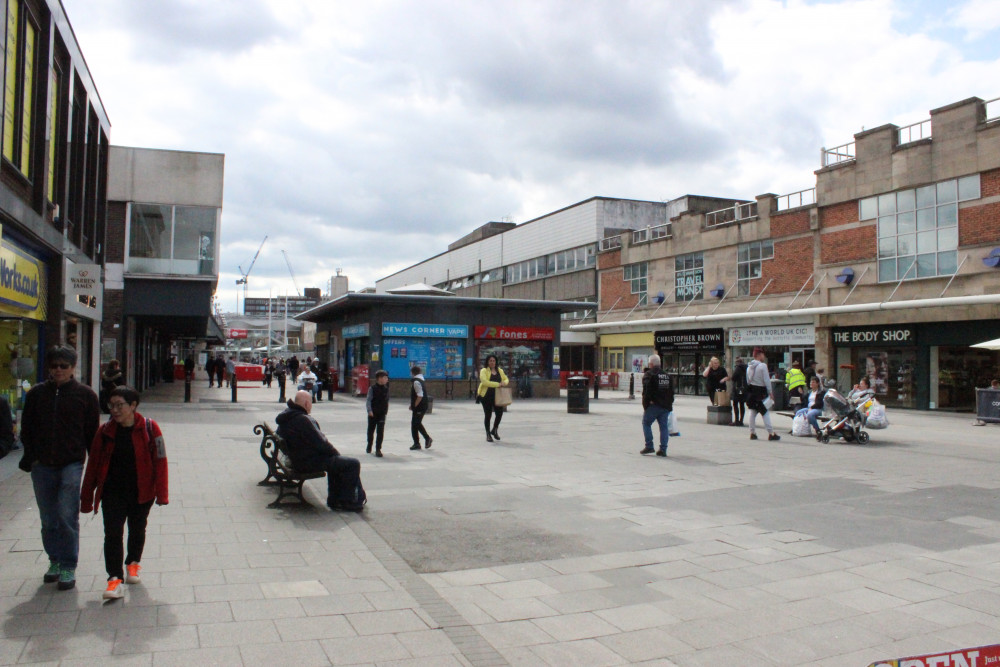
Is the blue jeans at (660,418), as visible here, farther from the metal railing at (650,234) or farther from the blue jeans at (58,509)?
the metal railing at (650,234)

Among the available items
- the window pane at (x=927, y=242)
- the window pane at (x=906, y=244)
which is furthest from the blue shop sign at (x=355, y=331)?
the window pane at (x=927, y=242)

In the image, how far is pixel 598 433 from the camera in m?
16.1

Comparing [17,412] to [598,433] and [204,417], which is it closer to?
[204,417]

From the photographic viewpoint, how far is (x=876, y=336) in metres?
29.0

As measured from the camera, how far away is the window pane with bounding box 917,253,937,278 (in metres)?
27.0

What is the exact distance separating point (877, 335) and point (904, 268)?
264cm

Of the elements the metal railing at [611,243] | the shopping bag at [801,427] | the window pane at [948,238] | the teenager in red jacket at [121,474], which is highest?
the metal railing at [611,243]

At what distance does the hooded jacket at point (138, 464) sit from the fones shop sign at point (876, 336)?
1106 inches

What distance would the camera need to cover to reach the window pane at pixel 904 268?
27.8 m

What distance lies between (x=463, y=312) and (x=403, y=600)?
83.1 ft

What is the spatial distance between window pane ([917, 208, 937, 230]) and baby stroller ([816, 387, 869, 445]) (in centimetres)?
1548

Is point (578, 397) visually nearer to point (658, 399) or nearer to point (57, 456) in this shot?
point (658, 399)

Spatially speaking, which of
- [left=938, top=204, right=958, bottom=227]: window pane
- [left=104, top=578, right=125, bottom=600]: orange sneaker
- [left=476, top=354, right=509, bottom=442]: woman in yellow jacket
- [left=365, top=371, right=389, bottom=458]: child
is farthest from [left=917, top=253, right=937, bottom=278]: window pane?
[left=104, top=578, right=125, bottom=600]: orange sneaker

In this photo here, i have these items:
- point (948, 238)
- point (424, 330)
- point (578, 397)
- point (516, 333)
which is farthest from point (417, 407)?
point (948, 238)
